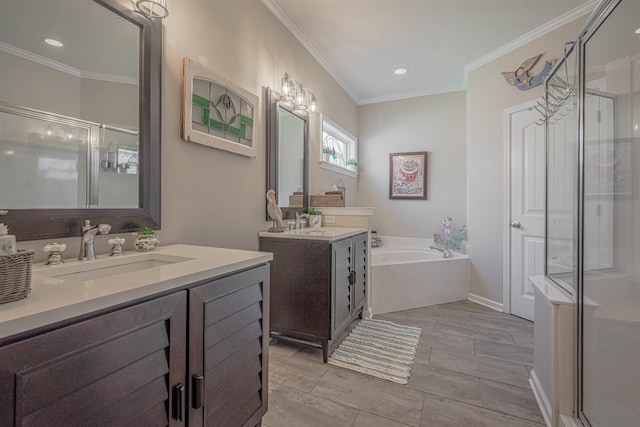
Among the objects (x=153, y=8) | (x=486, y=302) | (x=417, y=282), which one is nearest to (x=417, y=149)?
(x=417, y=282)

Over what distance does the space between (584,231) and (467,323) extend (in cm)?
158

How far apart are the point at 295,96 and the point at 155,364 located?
2.26 metres

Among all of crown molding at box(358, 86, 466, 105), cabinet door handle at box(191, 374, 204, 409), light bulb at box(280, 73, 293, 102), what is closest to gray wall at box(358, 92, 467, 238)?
crown molding at box(358, 86, 466, 105)

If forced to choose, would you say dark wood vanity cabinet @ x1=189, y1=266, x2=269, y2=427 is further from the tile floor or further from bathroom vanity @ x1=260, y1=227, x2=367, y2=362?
bathroom vanity @ x1=260, y1=227, x2=367, y2=362

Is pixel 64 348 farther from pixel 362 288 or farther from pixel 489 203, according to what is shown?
pixel 489 203

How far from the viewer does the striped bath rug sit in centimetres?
185

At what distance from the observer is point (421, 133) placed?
4113 millimetres

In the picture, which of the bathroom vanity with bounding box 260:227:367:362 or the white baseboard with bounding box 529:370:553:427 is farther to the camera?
the bathroom vanity with bounding box 260:227:367:362

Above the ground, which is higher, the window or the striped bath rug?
the window

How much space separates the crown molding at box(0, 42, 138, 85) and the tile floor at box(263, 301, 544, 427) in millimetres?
1756

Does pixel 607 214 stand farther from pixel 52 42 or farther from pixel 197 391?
pixel 52 42

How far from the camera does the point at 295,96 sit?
2.49m

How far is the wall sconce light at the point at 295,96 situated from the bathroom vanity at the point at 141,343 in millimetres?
1630

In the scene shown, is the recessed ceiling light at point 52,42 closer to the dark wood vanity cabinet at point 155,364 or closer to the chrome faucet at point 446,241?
the dark wood vanity cabinet at point 155,364
